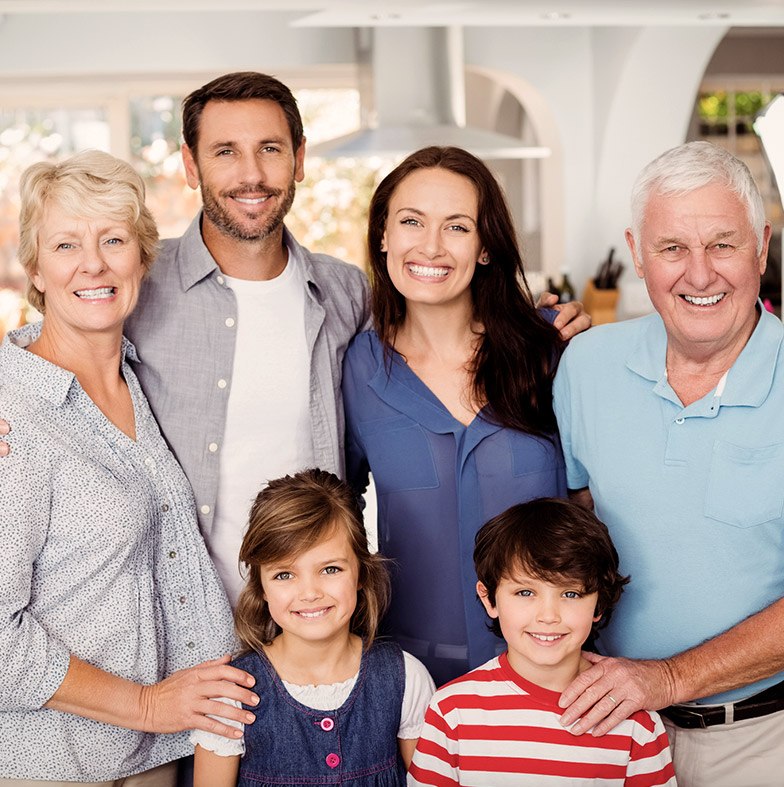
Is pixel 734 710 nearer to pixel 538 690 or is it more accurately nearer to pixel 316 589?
pixel 538 690

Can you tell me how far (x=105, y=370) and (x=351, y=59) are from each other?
3.93 meters

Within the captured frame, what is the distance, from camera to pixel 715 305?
1729 millimetres

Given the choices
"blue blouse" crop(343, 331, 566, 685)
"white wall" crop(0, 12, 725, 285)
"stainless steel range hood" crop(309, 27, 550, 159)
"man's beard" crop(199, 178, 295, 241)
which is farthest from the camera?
"white wall" crop(0, 12, 725, 285)

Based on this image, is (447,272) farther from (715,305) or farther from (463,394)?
(715,305)

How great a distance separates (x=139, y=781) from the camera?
1.87 m

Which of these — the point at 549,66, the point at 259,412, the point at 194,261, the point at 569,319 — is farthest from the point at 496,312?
the point at 549,66

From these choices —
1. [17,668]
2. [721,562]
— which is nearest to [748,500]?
[721,562]

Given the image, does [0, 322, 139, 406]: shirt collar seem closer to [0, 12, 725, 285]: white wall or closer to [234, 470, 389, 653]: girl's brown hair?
[234, 470, 389, 653]: girl's brown hair

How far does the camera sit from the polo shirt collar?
175 centimetres

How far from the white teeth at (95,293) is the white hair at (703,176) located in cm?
90

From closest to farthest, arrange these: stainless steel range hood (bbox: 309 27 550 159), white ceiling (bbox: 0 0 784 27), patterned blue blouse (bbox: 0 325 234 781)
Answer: patterned blue blouse (bbox: 0 325 234 781) → white ceiling (bbox: 0 0 784 27) → stainless steel range hood (bbox: 309 27 550 159)

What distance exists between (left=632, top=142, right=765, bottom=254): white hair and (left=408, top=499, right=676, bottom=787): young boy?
1.76 feet

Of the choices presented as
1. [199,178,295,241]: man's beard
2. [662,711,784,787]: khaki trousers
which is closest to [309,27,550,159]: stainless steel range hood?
[199,178,295,241]: man's beard

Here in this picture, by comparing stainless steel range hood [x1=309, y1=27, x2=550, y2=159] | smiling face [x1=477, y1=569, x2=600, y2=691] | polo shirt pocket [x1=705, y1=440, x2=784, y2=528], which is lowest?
smiling face [x1=477, y1=569, x2=600, y2=691]
